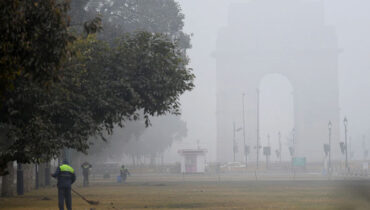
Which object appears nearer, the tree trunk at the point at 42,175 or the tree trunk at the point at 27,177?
the tree trunk at the point at 27,177

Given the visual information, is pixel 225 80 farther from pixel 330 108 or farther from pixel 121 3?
pixel 121 3

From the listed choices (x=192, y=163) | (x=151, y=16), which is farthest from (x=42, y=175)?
(x=192, y=163)

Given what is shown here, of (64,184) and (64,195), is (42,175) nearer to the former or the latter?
(64,195)

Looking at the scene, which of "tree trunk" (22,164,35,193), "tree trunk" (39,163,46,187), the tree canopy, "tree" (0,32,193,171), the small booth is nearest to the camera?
the tree canopy

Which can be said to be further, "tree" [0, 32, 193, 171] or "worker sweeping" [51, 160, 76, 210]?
"tree" [0, 32, 193, 171]

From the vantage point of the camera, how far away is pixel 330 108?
113 meters

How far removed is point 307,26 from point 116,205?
89.5 metres

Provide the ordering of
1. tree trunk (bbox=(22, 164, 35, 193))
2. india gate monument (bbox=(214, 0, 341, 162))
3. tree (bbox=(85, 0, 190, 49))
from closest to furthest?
tree trunk (bbox=(22, 164, 35, 193)) → tree (bbox=(85, 0, 190, 49)) → india gate monument (bbox=(214, 0, 341, 162))

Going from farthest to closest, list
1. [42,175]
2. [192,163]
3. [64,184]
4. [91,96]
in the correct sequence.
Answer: [192,163] < [42,175] < [91,96] < [64,184]

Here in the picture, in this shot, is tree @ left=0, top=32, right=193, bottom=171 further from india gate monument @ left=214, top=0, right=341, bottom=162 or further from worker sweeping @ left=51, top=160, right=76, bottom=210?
india gate monument @ left=214, top=0, right=341, bottom=162

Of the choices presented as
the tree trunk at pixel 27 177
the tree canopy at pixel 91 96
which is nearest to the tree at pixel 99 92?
the tree canopy at pixel 91 96

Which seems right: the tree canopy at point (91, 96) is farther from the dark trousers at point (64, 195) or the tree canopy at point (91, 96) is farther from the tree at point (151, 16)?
the tree at point (151, 16)

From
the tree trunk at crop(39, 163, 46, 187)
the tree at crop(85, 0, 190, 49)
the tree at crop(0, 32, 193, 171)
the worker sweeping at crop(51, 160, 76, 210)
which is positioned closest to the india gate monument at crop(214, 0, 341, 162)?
the tree at crop(85, 0, 190, 49)

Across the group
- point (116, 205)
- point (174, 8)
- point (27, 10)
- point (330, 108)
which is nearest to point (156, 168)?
point (330, 108)
